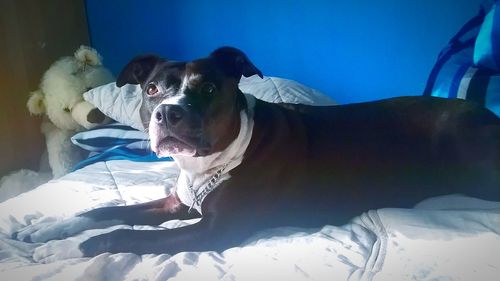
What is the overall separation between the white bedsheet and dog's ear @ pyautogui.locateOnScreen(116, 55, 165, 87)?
261 mm

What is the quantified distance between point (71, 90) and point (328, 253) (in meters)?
0.63

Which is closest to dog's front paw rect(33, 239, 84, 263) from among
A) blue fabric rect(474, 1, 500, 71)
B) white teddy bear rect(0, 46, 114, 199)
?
white teddy bear rect(0, 46, 114, 199)

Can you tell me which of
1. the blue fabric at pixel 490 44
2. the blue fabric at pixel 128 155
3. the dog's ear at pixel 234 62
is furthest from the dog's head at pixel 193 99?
the blue fabric at pixel 490 44

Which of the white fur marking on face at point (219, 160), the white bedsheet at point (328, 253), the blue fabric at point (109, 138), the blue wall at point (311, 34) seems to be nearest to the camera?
the white bedsheet at point (328, 253)

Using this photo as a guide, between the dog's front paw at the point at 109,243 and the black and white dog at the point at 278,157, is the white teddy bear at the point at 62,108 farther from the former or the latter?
the dog's front paw at the point at 109,243

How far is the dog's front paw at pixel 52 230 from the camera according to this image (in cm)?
90

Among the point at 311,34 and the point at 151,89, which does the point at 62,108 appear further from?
the point at 311,34

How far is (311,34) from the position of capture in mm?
885

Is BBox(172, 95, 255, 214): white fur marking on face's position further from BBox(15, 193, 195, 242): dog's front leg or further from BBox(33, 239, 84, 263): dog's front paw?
BBox(33, 239, 84, 263): dog's front paw

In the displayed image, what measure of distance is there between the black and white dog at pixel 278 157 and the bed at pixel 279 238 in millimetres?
34

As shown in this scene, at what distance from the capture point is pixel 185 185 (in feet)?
3.35

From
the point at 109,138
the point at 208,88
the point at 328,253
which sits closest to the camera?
the point at 328,253

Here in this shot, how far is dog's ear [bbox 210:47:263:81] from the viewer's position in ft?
2.90

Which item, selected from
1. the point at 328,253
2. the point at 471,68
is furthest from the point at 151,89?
the point at 471,68
